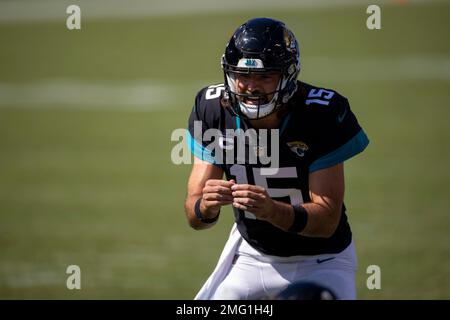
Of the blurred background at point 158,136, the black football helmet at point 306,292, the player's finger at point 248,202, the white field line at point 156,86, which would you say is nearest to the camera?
the player's finger at point 248,202

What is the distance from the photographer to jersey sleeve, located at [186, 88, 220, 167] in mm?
6699

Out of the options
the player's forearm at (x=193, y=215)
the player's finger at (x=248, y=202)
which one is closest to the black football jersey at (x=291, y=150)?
the player's forearm at (x=193, y=215)

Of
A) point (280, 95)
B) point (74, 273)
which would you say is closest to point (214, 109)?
point (280, 95)

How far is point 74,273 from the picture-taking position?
9969mm

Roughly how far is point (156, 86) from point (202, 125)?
16.3m

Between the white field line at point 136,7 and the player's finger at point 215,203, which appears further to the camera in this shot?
the white field line at point 136,7

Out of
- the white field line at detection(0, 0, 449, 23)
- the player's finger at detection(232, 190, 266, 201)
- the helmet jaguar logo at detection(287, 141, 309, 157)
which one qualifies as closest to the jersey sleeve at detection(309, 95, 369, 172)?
the helmet jaguar logo at detection(287, 141, 309, 157)

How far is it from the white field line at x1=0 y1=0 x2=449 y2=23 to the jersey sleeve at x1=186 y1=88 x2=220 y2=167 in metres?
22.6

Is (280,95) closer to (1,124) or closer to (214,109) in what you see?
(214,109)

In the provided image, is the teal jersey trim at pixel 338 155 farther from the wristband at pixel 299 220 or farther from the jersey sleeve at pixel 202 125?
the jersey sleeve at pixel 202 125

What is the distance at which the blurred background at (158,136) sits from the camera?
34.6 feet

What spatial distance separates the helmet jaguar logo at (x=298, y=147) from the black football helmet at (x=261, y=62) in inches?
12.0

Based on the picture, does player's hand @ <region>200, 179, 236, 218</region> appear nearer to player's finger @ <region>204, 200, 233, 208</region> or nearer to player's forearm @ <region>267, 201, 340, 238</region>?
player's finger @ <region>204, 200, 233, 208</region>

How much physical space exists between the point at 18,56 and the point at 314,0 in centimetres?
1020
